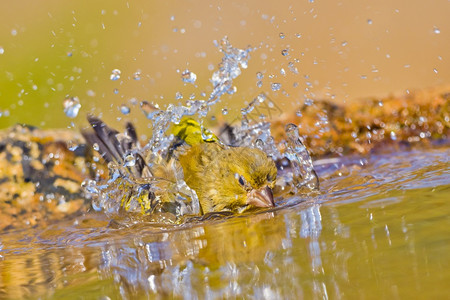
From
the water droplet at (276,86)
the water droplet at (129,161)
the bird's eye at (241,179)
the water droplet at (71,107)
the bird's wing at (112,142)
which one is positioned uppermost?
the water droplet at (71,107)

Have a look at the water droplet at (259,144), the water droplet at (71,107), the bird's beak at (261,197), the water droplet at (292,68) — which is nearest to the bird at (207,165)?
the bird's beak at (261,197)

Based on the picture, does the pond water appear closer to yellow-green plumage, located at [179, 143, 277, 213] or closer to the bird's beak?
the bird's beak

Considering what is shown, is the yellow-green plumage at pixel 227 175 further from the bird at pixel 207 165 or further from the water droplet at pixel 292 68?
the water droplet at pixel 292 68

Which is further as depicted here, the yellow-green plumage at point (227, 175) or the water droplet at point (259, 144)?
the water droplet at point (259, 144)

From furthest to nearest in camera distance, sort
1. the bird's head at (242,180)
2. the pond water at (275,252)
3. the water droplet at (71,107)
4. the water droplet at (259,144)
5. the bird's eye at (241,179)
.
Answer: the water droplet at (259,144)
the water droplet at (71,107)
the bird's eye at (241,179)
the bird's head at (242,180)
the pond water at (275,252)

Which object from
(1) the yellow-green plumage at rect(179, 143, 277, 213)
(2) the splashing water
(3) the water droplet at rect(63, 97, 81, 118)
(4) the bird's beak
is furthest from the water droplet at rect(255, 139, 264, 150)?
(3) the water droplet at rect(63, 97, 81, 118)

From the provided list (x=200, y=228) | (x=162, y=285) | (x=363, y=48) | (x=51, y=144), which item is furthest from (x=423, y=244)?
(x=363, y=48)

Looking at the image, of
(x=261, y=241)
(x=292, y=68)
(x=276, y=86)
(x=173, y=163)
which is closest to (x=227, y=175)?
(x=173, y=163)
